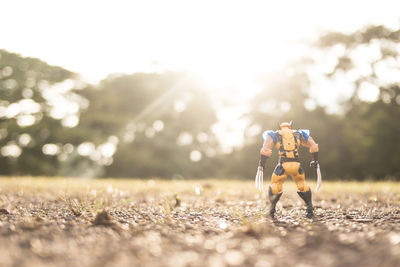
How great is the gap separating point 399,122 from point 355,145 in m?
3.20

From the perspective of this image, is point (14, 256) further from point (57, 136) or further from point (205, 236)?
point (57, 136)

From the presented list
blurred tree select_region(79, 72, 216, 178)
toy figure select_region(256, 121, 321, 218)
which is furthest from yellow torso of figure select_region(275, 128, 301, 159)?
blurred tree select_region(79, 72, 216, 178)

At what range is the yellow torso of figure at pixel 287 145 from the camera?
601cm

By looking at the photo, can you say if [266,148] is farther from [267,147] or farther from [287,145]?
[287,145]

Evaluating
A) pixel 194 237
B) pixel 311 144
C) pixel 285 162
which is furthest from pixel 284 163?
pixel 194 237

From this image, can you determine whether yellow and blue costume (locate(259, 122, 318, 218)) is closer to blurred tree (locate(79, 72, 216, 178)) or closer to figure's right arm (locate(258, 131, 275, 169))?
figure's right arm (locate(258, 131, 275, 169))

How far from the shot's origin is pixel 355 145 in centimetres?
2309

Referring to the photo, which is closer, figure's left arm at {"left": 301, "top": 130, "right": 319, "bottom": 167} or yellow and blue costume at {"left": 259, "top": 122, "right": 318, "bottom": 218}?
yellow and blue costume at {"left": 259, "top": 122, "right": 318, "bottom": 218}

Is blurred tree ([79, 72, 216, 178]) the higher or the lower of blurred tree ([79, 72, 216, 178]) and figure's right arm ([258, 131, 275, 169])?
the higher

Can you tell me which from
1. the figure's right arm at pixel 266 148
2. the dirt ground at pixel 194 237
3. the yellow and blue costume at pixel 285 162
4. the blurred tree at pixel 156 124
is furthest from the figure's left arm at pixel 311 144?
the blurred tree at pixel 156 124

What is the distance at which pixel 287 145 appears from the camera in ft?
19.8

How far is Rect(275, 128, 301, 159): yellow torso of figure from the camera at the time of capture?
6012 millimetres

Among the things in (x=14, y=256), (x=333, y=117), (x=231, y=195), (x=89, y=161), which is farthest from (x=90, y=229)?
(x=333, y=117)

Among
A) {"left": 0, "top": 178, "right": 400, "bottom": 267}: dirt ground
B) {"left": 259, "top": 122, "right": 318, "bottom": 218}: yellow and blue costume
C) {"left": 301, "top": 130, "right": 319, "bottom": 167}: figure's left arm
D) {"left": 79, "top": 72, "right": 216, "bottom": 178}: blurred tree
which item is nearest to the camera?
{"left": 0, "top": 178, "right": 400, "bottom": 267}: dirt ground
